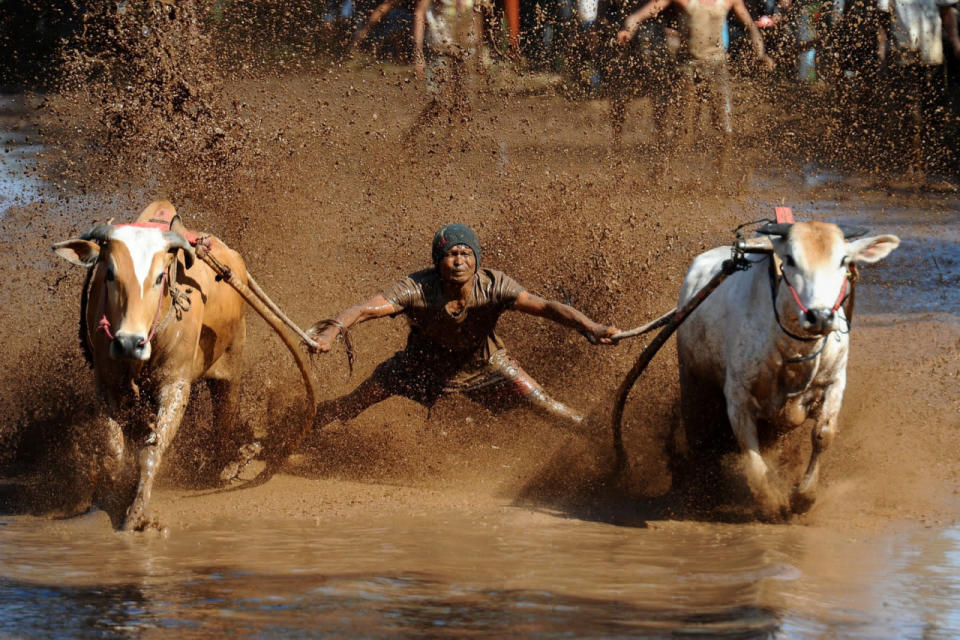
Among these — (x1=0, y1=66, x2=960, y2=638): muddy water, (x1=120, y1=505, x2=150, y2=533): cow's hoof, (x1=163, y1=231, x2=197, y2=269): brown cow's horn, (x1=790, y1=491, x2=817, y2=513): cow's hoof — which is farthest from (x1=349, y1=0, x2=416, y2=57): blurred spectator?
(x1=790, y1=491, x2=817, y2=513): cow's hoof

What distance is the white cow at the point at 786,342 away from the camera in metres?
6.43

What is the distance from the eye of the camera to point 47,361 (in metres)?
9.15

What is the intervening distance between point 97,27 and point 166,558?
495 centimetres

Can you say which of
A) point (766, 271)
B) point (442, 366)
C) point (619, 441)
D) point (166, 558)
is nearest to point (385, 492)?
point (442, 366)

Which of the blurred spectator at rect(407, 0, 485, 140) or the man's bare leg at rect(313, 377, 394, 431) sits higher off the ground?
the blurred spectator at rect(407, 0, 485, 140)

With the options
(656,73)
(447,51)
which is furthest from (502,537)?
(656,73)

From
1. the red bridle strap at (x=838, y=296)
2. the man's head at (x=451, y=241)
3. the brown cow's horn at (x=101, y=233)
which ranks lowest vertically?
the red bridle strap at (x=838, y=296)

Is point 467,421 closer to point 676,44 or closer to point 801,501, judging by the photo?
point 801,501

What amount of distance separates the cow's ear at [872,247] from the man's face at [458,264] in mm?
2103

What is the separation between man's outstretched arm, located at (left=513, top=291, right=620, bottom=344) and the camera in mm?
7730

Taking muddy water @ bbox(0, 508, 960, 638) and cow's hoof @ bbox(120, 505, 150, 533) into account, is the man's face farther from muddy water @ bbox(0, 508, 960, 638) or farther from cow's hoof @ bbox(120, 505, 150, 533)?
cow's hoof @ bbox(120, 505, 150, 533)

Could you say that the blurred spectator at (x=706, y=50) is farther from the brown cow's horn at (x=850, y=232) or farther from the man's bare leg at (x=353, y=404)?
the brown cow's horn at (x=850, y=232)

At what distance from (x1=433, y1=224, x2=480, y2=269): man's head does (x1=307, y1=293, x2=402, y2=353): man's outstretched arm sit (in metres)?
0.36

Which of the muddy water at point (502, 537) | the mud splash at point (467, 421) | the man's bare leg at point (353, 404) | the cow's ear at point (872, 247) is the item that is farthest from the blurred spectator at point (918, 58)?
the man's bare leg at point (353, 404)
